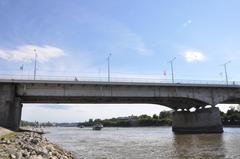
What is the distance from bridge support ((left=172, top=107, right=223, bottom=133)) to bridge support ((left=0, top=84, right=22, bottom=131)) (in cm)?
4167

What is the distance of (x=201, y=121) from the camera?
69500 mm

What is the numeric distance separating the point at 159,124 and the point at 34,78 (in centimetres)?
13545

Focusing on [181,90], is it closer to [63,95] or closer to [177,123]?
→ [177,123]

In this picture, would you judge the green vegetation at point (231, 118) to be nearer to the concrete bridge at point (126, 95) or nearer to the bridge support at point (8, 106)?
the concrete bridge at point (126, 95)

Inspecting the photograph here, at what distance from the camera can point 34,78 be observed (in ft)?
179

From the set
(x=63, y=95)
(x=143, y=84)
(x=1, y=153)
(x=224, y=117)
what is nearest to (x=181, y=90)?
(x=143, y=84)

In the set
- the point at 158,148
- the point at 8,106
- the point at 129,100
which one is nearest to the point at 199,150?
the point at 158,148

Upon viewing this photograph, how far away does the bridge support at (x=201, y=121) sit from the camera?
6712cm

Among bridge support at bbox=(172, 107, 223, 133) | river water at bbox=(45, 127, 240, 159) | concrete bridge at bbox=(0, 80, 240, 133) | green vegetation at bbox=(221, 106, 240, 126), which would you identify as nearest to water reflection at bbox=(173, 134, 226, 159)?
river water at bbox=(45, 127, 240, 159)

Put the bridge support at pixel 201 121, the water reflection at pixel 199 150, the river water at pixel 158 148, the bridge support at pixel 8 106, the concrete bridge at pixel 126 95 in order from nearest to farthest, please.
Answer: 1. the water reflection at pixel 199 150
2. the river water at pixel 158 148
3. the bridge support at pixel 8 106
4. the concrete bridge at pixel 126 95
5. the bridge support at pixel 201 121

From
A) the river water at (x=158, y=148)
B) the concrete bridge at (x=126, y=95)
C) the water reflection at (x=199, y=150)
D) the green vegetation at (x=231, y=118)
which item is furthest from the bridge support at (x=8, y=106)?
the green vegetation at (x=231, y=118)

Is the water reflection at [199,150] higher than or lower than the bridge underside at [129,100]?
lower

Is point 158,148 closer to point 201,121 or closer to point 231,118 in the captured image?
point 201,121

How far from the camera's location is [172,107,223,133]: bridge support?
220ft
